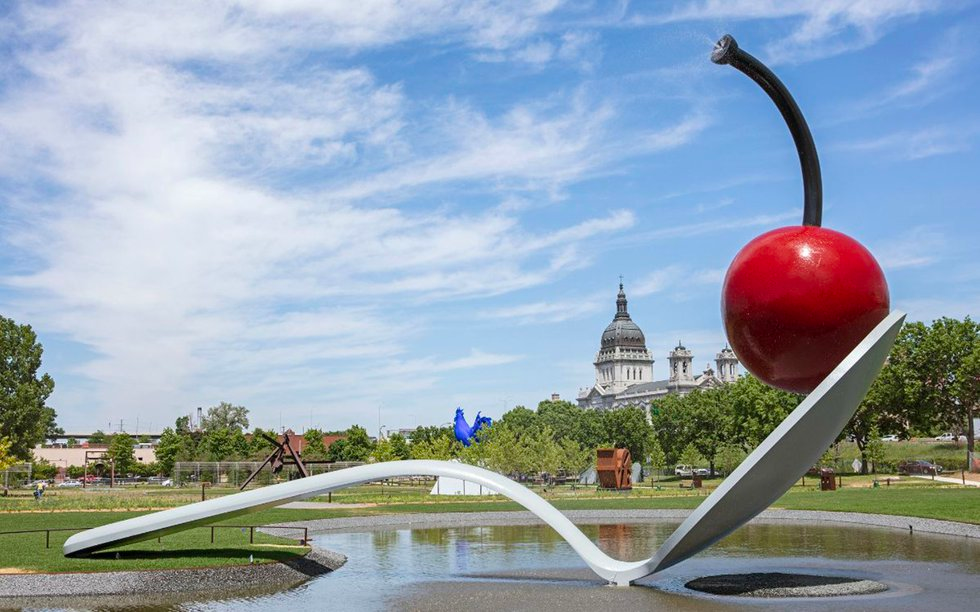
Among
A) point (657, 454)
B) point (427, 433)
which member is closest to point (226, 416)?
point (427, 433)

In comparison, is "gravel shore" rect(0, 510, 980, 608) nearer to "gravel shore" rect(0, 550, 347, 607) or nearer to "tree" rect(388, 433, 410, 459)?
"gravel shore" rect(0, 550, 347, 607)

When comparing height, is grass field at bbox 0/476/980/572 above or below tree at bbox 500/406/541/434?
below

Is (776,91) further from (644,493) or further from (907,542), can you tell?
(644,493)

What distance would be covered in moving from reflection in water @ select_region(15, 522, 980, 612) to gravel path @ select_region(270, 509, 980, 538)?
3.91 feet

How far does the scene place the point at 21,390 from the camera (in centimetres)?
6009

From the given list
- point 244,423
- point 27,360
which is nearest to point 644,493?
point 27,360

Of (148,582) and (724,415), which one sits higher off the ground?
(724,415)

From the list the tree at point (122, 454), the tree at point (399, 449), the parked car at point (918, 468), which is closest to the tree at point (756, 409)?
the parked car at point (918, 468)

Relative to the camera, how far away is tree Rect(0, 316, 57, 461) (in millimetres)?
59938

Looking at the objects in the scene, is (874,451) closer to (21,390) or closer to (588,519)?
(588,519)

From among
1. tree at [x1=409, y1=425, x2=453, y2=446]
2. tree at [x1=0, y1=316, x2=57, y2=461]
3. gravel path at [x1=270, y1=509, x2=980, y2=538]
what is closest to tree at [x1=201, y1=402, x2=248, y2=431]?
tree at [x1=409, y1=425, x2=453, y2=446]

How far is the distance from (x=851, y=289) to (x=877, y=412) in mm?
54165

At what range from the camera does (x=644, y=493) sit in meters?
47.7

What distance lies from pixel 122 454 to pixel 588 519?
213ft
